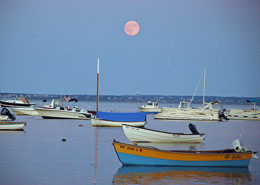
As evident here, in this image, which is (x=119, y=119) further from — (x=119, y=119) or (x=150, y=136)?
(x=150, y=136)

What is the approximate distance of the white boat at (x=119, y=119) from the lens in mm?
50938

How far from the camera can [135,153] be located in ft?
81.6

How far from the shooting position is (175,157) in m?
24.7

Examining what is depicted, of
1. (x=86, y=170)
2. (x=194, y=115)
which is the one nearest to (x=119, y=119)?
(x=194, y=115)

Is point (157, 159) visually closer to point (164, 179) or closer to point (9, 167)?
point (164, 179)

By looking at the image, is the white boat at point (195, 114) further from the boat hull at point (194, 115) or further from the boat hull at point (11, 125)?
the boat hull at point (11, 125)

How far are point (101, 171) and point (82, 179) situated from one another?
2453mm

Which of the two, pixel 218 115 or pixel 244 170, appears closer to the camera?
pixel 244 170

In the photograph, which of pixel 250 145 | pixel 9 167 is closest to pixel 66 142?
pixel 9 167

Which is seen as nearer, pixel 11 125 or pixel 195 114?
pixel 11 125

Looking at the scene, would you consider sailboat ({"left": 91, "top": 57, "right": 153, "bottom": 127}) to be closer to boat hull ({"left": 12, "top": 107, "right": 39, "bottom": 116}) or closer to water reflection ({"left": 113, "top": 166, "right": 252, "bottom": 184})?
water reflection ({"left": 113, "top": 166, "right": 252, "bottom": 184})

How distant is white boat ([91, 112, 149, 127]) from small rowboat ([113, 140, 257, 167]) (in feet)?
83.7

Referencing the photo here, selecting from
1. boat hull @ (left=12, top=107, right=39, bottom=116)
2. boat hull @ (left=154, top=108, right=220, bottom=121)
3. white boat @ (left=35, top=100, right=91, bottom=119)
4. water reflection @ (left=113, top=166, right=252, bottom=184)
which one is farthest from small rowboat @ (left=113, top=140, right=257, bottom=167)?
boat hull @ (left=12, top=107, right=39, bottom=116)

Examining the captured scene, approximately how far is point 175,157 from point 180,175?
1220 millimetres
